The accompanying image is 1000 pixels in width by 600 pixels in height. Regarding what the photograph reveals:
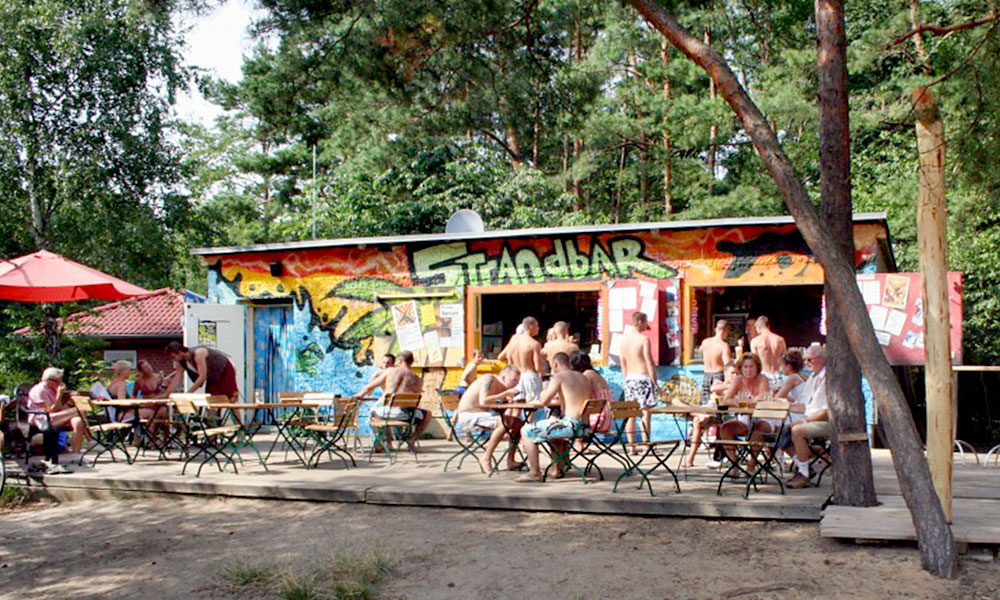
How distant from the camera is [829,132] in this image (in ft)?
21.2

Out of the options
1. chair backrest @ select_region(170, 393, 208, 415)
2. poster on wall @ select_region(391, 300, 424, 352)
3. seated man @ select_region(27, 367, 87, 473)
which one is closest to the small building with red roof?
poster on wall @ select_region(391, 300, 424, 352)

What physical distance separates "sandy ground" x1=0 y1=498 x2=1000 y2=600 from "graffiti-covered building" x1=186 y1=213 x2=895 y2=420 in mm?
4798

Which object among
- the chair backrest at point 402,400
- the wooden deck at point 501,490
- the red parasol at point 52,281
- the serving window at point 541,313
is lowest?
the wooden deck at point 501,490

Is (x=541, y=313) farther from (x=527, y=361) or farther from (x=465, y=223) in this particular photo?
(x=527, y=361)

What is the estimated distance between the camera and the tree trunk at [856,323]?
17.9 ft

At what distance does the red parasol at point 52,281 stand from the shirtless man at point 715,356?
21.7 ft

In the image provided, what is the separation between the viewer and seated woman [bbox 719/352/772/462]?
822 cm

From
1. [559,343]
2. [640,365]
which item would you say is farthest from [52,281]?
[640,365]

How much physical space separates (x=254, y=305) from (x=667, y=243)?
6246mm

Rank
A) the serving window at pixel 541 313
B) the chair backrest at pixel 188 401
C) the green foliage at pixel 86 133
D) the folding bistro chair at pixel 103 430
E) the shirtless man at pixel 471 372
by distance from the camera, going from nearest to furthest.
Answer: the chair backrest at pixel 188 401, the folding bistro chair at pixel 103 430, the shirtless man at pixel 471 372, the serving window at pixel 541 313, the green foliage at pixel 86 133

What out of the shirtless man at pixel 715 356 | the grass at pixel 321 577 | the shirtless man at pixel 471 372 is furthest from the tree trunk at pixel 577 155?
the grass at pixel 321 577

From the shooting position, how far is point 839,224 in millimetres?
6441

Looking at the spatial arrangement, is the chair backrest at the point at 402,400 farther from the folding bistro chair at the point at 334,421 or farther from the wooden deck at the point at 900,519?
the wooden deck at the point at 900,519

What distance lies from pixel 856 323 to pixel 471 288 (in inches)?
283
